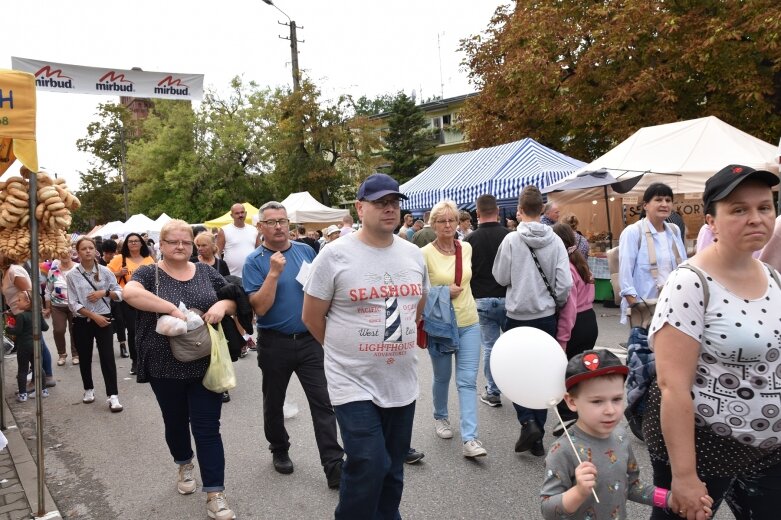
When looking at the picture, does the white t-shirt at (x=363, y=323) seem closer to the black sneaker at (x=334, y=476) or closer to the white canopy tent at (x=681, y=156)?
the black sneaker at (x=334, y=476)

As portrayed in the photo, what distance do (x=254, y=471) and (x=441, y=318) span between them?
1877 mm

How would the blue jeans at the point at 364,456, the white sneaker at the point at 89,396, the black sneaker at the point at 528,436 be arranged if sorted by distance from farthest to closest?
the white sneaker at the point at 89,396 → the black sneaker at the point at 528,436 → the blue jeans at the point at 364,456

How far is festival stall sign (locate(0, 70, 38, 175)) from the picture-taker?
360 centimetres

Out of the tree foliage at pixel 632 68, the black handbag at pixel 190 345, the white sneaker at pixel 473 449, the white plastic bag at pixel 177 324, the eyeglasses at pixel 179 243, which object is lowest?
the white sneaker at pixel 473 449

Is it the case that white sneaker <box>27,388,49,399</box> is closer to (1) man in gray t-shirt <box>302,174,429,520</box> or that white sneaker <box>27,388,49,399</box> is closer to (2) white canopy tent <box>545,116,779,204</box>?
(1) man in gray t-shirt <box>302,174,429,520</box>

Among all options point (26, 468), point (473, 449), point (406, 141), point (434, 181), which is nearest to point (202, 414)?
point (473, 449)

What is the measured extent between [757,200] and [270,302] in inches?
121

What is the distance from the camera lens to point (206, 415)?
12.4 feet

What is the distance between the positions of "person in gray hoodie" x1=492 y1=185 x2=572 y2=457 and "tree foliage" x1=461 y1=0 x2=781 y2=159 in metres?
12.0

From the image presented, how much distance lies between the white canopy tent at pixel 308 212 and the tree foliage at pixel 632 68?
23.5 ft

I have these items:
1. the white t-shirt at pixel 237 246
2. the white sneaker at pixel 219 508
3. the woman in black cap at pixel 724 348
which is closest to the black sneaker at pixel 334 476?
the white sneaker at pixel 219 508

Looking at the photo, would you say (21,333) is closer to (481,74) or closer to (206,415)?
(206,415)

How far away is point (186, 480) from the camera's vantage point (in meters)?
4.14

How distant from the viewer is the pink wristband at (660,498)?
83.9 inches
